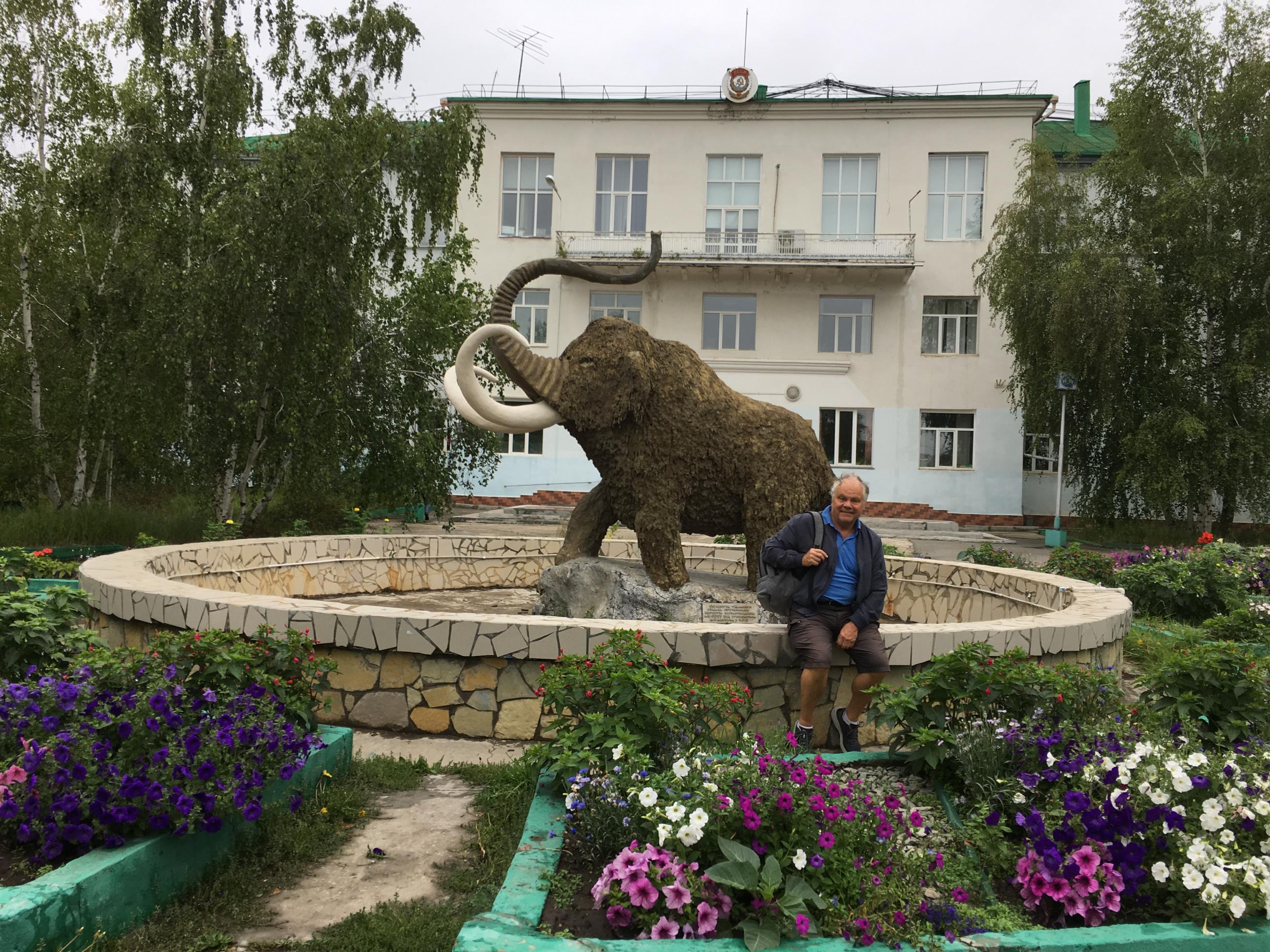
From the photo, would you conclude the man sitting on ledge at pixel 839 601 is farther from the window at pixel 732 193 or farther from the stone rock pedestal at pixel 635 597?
the window at pixel 732 193

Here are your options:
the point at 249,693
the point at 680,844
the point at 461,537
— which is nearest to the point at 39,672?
the point at 249,693

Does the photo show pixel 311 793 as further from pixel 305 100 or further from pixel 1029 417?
pixel 1029 417

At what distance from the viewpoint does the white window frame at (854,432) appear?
78.6 feet

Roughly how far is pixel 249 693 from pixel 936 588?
686 cm

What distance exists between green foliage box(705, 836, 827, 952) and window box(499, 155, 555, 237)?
928 inches

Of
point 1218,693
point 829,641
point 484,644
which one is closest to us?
point 1218,693

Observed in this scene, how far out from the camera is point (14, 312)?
16125mm

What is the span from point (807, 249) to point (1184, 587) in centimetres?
1654

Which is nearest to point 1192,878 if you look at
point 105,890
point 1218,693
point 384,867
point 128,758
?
point 1218,693

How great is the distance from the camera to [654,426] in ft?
21.2

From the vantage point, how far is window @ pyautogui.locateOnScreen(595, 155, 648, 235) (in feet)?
80.5

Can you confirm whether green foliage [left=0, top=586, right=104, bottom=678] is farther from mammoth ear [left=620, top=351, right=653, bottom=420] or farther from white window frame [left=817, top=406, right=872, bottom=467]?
white window frame [left=817, top=406, right=872, bottom=467]

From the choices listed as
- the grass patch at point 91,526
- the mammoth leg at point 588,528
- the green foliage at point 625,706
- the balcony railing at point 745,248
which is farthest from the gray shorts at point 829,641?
the balcony railing at point 745,248

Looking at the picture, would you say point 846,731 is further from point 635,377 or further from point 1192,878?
point 635,377
